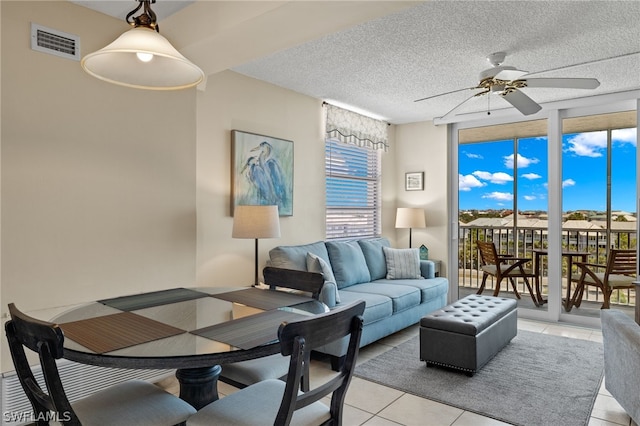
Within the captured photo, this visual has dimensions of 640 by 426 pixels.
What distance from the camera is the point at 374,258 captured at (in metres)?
4.81

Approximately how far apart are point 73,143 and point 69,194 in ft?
1.07

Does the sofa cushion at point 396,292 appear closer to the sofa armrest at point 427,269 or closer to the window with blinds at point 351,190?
the sofa armrest at point 427,269

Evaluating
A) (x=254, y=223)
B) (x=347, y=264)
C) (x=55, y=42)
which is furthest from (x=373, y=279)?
(x=55, y=42)

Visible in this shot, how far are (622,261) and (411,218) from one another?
93.1 inches

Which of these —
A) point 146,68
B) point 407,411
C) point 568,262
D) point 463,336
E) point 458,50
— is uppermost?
point 458,50

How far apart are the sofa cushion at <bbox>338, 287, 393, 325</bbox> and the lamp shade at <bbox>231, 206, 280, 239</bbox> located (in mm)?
981

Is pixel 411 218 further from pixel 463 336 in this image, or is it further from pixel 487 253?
pixel 463 336

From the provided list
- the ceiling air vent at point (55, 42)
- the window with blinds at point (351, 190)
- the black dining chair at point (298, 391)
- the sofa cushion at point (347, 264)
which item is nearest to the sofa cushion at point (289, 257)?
the sofa cushion at point (347, 264)

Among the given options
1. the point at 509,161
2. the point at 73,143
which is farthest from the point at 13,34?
the point at 509,161

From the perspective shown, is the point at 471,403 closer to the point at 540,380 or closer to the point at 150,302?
the point at 540,380

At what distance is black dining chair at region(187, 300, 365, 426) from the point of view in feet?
4.26

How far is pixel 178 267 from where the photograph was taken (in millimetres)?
3182

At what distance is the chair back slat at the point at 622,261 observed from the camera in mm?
4324

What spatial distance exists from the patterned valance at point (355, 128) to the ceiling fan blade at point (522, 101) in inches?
80.4
